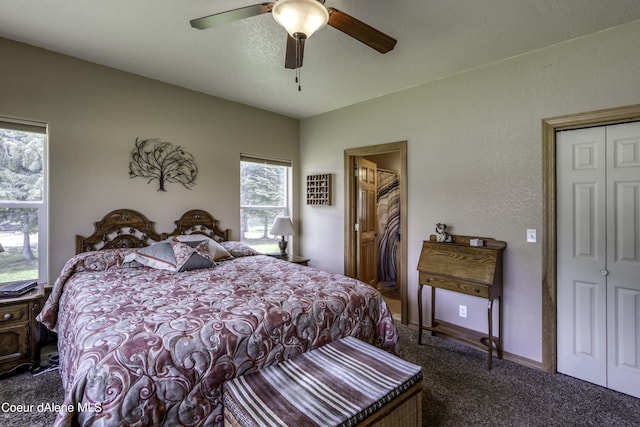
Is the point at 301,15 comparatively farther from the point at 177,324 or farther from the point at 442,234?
the point at 442,234

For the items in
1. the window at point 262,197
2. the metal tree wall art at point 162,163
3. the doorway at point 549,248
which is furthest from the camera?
the window at point 262,197

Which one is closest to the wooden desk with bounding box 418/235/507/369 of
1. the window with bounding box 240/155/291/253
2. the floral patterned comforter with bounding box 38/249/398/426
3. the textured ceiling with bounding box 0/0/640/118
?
the floral patterned comforter with bounding box 38/249/398/426

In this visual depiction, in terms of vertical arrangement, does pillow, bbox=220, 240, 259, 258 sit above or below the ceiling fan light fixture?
below

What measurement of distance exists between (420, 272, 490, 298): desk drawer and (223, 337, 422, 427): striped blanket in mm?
1393

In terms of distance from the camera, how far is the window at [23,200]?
268cm

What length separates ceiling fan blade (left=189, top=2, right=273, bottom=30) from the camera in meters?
1.62

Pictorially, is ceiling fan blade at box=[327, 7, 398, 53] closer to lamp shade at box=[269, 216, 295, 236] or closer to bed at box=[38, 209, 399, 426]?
bed at box=[38, 209, 399, 426]

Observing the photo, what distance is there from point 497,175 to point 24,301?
4.15 m

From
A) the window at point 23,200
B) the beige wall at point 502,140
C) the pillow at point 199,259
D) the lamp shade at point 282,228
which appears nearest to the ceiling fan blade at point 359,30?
the beige wall at point 502,140

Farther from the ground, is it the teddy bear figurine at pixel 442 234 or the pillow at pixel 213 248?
the teddy bear figurine at pixel 442 234

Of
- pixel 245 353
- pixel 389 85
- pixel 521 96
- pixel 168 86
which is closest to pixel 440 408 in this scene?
pixel 245 353

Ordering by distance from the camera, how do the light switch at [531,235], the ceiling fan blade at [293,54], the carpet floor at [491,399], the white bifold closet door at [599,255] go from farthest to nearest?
1. the light switch at [531,235]
2. the white bifold closet door at [599,255]
3. the carpet floor at [491,399]
4. the ceiling fan blade at [293,54]

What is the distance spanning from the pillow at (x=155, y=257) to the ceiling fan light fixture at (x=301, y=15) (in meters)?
2.20

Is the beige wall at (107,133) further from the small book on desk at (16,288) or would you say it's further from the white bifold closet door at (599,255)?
the white bifold closet door at (599,255)
